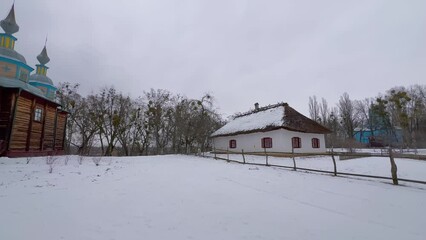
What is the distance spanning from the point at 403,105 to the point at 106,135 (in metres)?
47.9

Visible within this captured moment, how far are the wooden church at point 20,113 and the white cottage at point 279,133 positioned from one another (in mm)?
18668

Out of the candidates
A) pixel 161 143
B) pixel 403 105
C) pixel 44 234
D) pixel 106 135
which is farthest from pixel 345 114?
pixel 44 234

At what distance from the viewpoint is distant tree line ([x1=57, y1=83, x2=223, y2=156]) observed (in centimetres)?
3177

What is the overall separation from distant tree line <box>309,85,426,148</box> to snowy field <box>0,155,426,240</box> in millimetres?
31482

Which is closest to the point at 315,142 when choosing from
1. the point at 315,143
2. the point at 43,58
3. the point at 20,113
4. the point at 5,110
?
the point at 315,143

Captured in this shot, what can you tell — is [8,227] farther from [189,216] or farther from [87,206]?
[189,216]

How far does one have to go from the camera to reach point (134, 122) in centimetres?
3403

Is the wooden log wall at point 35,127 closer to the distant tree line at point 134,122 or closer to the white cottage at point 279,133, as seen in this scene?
the distant tree line at point 134,122

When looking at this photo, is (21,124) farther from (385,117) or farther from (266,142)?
(385,117)

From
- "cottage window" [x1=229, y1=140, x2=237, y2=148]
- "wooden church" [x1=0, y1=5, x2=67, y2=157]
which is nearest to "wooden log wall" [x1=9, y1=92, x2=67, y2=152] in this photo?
"wooden church" [x1=0, y1=5, x2=67, y2=157]

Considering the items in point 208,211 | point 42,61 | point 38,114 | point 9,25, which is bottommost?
point 208,211

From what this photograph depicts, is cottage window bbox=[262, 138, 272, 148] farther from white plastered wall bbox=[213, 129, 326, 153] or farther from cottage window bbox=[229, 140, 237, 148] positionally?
cottage window bbox=[229, 140, 237, 148]

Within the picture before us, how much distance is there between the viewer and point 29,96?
16.7 metres

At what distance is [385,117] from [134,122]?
46358mm
